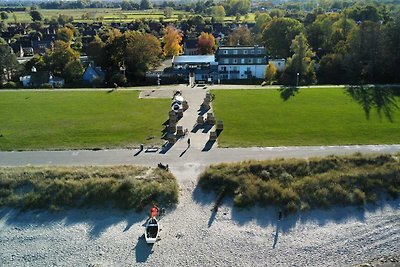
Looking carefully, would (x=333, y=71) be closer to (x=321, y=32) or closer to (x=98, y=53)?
(x=321, y=32)

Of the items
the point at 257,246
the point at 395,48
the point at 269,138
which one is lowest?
the point at 257,246

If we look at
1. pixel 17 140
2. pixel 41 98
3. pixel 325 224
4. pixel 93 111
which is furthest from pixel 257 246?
pixel 41 98

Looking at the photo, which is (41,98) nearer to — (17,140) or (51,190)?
(17,140)

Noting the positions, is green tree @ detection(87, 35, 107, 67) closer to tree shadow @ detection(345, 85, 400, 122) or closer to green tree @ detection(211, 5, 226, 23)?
tree shadow @ detection(345, 85, 400, 122)

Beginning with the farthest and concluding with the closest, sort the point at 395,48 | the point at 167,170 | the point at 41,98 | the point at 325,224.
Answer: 1. the point at 395,48
2. the point at 41,98
3. the point at 167,170
4. the point at 325,224

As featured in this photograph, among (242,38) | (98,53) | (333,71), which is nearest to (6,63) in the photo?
(98,53)
